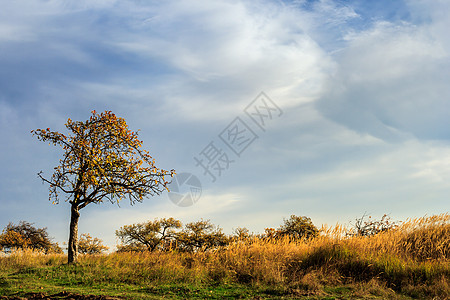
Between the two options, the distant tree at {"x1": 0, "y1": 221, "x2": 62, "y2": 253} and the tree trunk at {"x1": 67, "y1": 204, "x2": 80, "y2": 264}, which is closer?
the tree trunk at {"x1": 67, "y1": 204, "x2": 80, "y2": 264}

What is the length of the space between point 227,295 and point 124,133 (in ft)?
30.7

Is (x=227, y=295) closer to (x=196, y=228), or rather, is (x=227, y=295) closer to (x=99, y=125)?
(x=99, y=125)

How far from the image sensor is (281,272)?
11.2 m

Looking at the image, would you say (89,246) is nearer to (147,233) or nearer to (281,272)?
(147,233)

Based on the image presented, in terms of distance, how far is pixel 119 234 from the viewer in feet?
93.6

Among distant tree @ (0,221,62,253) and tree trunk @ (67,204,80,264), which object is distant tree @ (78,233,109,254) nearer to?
distant tree @ (0,221,62,253)

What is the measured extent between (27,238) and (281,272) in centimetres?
3007

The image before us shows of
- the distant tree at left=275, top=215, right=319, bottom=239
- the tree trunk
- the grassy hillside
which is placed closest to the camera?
the grassy hillside

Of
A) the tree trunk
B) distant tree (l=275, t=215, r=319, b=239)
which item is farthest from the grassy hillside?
distant tree (l=275, t=215, r=319, b=239)

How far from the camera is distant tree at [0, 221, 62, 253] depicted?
101ft

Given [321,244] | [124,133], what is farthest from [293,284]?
[124,133]

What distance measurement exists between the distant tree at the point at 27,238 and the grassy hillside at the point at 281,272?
19.1 metres

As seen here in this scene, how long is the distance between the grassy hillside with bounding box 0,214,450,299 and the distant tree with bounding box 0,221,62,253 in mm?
19147

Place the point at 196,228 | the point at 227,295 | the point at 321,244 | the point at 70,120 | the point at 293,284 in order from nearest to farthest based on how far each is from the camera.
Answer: the point at 227,295, the point at 293,284, the point at 321,244, the point at 70,120, the point at 196,228
